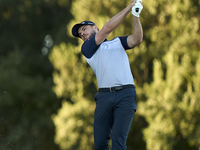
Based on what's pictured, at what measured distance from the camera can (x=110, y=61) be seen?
185 inches

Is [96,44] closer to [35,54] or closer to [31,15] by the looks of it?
[35,54]

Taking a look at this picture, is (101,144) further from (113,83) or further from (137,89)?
(137,89)

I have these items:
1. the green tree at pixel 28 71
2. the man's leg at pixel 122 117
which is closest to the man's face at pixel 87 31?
the man's leg at pixel 122 117

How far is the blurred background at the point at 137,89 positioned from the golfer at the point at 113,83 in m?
8.56

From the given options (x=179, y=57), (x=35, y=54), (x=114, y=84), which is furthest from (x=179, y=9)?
(x=35, y=54)

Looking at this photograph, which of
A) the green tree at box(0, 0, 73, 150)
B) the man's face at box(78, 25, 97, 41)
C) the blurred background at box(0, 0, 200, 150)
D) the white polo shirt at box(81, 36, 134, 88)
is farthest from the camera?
the green tree at box(0, 0, 73, 150)

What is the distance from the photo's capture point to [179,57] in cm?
1374

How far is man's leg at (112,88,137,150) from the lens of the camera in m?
4.56

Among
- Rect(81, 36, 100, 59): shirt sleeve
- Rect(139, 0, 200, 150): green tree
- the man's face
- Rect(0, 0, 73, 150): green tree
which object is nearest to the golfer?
Rect(81, 36, 100, 59): shirt sleeve

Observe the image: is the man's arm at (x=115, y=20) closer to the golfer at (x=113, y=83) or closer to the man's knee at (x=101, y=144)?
the golfer at (x=113, y=83)

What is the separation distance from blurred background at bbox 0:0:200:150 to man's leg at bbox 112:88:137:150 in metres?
8.67

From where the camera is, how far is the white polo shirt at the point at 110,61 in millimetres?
4676

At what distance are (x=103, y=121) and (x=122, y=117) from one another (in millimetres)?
297

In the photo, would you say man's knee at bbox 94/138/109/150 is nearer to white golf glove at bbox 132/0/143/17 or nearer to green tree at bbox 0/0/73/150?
white golf glove at bbox 132/0/143/17
